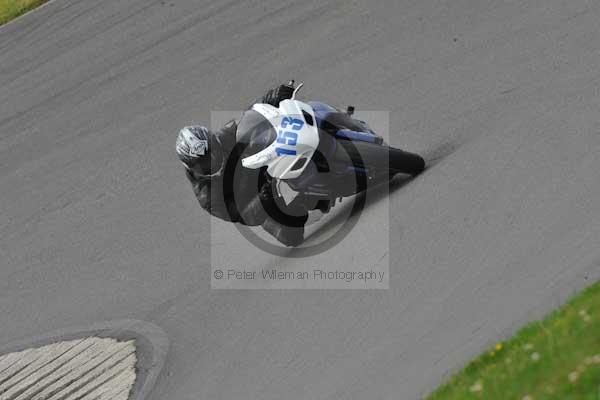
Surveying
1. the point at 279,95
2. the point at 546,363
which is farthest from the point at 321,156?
the point at 546,363

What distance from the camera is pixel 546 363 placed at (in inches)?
234

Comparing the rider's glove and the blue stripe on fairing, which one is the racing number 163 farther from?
the blue stripe on fairing

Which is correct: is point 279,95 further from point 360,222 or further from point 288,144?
point 360,222

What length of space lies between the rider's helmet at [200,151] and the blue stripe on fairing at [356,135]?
3.89ft

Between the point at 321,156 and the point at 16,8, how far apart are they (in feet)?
32.6

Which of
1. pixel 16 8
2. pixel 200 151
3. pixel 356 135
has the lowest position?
pixel 356 135

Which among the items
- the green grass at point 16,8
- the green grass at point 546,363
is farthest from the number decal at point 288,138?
the green grass at point 16,8

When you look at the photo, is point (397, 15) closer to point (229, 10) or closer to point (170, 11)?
point (229, 10)

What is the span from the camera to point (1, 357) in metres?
10.7

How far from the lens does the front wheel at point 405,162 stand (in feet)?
31.9

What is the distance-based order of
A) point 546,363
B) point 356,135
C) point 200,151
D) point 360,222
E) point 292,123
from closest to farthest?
point 546,363 → point 200,151 → point 292,123 → point 356,135 → point 360,222

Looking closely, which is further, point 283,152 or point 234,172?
point 234,172

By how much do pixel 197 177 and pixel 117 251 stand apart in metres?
2.85

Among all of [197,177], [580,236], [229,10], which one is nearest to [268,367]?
[197,177]
